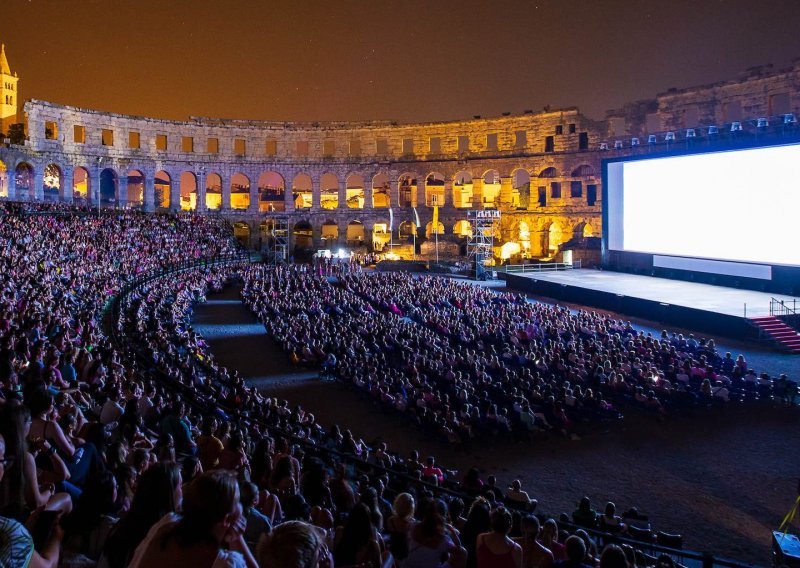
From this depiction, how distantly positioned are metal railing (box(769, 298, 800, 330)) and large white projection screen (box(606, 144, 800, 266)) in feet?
8.19

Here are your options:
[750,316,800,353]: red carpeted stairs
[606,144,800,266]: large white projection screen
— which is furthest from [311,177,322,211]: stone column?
[750,316,800,353]: red carpeted stairs

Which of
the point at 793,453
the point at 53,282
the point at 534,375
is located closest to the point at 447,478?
the point at 534,375

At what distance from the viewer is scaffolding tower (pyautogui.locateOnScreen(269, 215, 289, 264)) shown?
4541 cm

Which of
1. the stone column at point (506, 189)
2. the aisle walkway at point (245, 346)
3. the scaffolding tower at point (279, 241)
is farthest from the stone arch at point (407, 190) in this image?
the aisle walkway at point (245, 346)

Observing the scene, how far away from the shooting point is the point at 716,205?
2770 centimetres

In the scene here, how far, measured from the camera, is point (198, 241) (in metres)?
40.8

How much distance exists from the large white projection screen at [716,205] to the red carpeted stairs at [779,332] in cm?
473

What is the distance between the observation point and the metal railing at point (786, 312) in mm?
21594

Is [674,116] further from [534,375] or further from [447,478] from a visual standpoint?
[447,478]

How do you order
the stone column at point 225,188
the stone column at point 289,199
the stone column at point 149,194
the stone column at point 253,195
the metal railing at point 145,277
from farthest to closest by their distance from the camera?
1. the stone column at point 289,199
2. the stone column at point 253,195
3. the stone column at point 225,188
4. the stone column at point 149,194
5. the metal railing at point 145,277

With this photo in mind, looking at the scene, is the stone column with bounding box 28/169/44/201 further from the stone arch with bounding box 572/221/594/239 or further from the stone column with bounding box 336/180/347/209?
the stone arch with bounding box 572/221/594/239

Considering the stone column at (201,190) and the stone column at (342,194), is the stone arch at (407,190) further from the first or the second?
the stone column at (201,190)

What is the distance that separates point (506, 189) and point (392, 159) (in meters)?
9.89

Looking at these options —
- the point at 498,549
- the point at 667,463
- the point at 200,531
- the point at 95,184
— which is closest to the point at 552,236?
the point at 95,184
